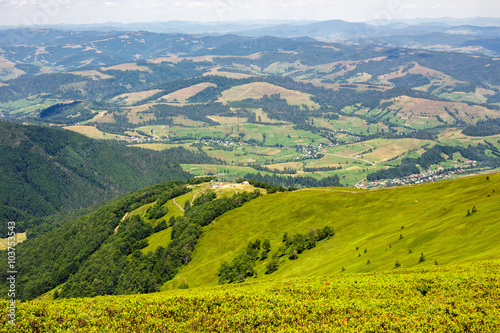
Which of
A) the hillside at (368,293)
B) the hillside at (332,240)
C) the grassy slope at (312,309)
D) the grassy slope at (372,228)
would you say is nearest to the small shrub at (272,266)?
the hillside at (332,240)

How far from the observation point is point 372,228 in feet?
417

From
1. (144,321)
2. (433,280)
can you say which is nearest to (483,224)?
(433,280)

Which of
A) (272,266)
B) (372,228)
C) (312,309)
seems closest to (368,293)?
(312,309)

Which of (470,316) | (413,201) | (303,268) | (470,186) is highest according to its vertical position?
(470,316)

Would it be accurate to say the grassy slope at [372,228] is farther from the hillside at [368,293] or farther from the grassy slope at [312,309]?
the grassy slope at [312,309]

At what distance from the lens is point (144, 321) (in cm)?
5631

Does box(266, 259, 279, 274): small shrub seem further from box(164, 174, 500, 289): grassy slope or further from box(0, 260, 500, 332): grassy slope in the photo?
box(0, 260, 500, 332): grassy slope

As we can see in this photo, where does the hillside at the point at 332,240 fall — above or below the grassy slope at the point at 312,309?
below

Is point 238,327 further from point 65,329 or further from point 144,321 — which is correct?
point 65,329

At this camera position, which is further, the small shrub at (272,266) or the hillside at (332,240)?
the small shrub at (272,266)

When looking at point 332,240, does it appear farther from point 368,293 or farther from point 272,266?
point 368,293

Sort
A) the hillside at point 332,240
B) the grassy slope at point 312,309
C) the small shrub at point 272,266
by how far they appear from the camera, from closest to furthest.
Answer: the grassy slope at point 312,309 < the hillside at point 332,240 < the small shrub at point 272,266

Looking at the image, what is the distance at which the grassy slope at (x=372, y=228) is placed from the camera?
8544 centimetres

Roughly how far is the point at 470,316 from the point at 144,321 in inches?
1848
